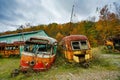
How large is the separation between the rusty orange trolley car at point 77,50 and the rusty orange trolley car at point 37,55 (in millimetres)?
1787

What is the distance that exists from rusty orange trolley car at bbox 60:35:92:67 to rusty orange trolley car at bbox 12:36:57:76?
1787 mm

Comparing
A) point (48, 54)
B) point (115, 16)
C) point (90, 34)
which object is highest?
point (115, 16)

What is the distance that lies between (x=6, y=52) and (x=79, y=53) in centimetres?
1802

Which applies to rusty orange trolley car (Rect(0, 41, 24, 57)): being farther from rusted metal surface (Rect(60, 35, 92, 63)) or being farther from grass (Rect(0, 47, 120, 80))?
rusted metal surface (Rect(60, 35, 92, 63))

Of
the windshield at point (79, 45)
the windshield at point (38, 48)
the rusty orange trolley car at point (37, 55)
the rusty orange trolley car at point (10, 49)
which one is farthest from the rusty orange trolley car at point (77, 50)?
the rusty orange trolley car at point (10, 49)

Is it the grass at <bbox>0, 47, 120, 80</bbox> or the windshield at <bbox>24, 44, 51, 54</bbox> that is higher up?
the windshield at <bbox>24, 44, 51, 54</bbox>

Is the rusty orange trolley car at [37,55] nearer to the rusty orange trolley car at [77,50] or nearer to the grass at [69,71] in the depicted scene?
the grass at [69,71]

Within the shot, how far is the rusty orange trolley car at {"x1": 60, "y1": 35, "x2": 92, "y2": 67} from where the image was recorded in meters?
17.9

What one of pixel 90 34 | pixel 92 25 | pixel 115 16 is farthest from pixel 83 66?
pixel 92 25

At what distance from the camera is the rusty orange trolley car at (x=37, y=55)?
51.6ft

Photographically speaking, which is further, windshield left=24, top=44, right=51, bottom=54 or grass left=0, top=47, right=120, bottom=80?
windshield left=24, top=44, right=51, bottom=54

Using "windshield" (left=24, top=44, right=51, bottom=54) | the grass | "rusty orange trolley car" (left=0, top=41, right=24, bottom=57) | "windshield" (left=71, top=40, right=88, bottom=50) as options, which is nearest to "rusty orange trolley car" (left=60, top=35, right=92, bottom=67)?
"windshield" (left=71, top=40, right=88, bottom=50)

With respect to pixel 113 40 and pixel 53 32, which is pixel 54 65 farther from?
pixel 53 32

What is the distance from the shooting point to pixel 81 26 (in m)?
64.9
